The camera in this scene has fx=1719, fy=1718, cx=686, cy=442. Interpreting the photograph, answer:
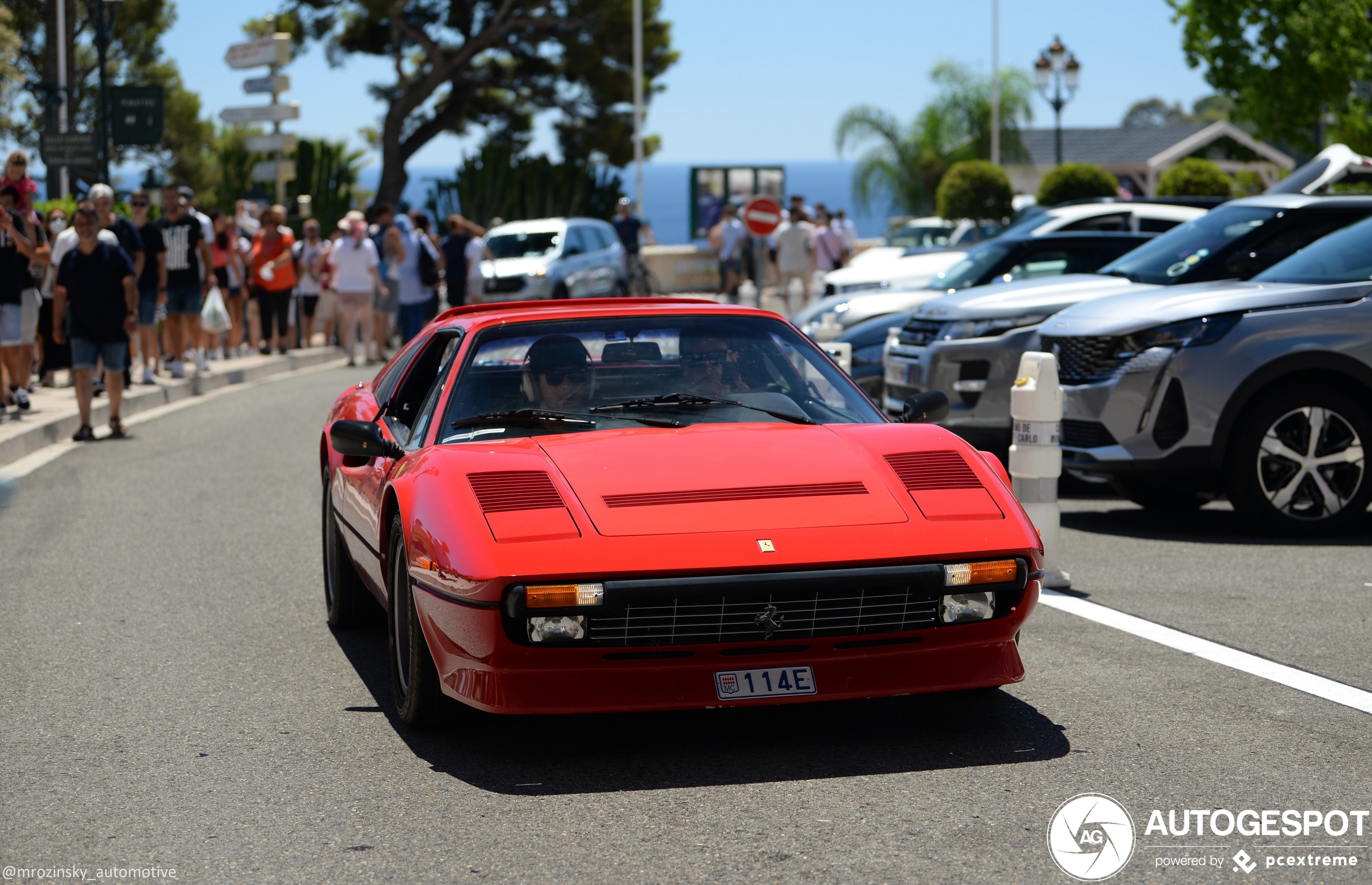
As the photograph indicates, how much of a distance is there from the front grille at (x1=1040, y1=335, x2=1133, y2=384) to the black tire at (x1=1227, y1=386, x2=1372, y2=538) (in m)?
0.75

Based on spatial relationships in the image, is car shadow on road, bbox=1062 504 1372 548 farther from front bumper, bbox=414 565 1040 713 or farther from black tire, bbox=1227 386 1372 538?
front bumper, bbox=414 565 1040 713

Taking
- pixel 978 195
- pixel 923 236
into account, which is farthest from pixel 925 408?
pixel 978 195

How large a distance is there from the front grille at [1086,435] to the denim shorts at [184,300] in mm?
11243

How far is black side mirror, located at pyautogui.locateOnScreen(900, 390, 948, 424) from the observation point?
607 cm

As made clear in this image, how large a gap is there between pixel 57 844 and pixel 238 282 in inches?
672

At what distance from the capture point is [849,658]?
486 centimetres

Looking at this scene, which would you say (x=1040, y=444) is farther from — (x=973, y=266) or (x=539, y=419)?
(x=973, y=266)

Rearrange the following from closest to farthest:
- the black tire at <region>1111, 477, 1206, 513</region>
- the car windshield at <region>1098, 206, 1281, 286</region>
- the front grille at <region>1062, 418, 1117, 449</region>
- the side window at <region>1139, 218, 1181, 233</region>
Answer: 1. the front grille at <region>1062, 418, 1117, 449</region>
2. the black tire at <region>1111, 477, 1206, 513</region>
3. the car windshield at <region>1098, 206, 1281, 286</region>
4. the side window at <region>1139, 218, 1181, 233</region>

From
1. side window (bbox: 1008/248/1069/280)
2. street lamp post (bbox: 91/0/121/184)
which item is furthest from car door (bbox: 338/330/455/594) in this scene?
street lamp post (bbox: 91/0/121/184)

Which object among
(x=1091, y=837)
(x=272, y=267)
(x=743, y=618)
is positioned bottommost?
(x=1091, y=837)

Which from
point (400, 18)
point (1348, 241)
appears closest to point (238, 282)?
point (1348, 241)

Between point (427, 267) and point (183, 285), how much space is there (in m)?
4.61

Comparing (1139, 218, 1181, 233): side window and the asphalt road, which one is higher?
(1139, 218, 1181, 233): side window

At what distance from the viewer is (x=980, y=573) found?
4887 millimetres
